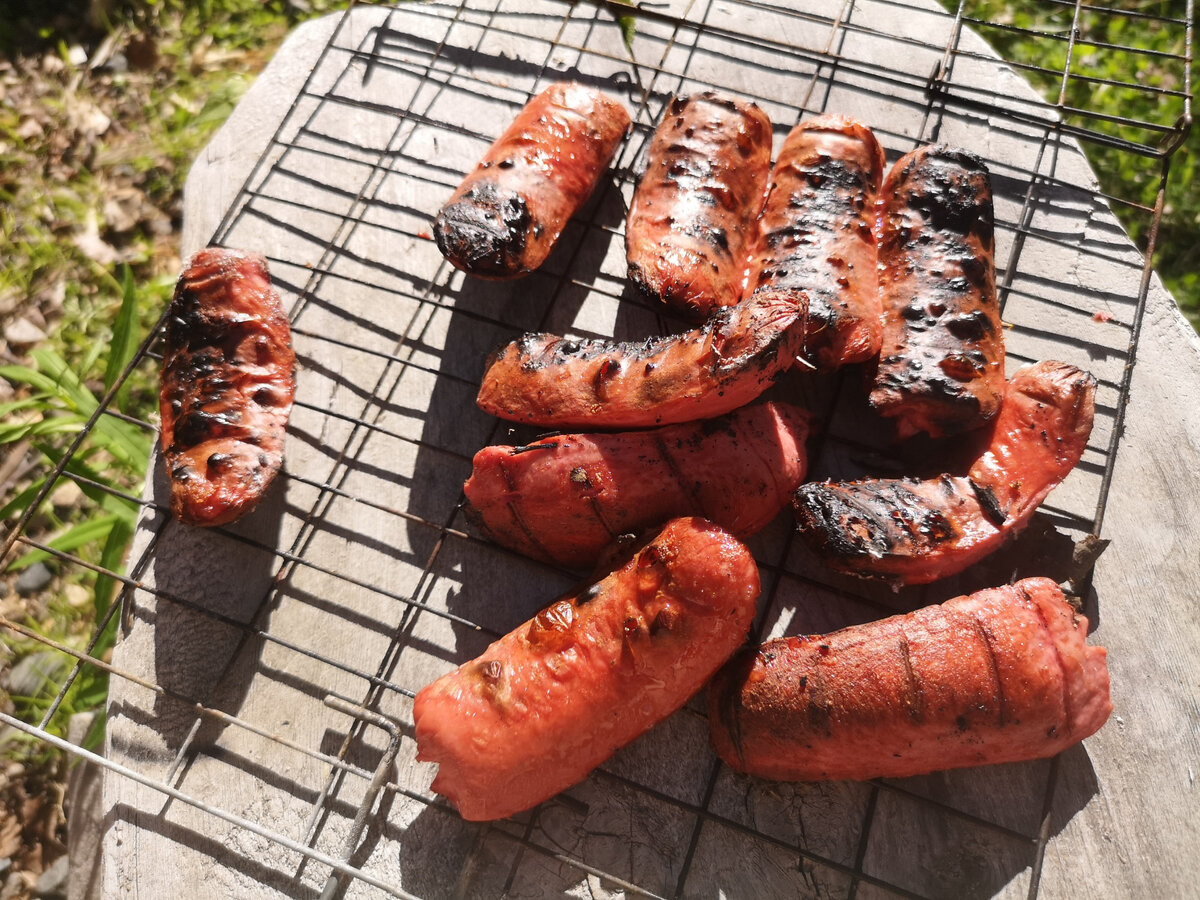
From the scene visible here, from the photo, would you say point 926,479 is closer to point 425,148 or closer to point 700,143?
point 700,143

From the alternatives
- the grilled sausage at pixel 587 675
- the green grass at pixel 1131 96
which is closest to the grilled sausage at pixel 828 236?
the grilled sausage at pixel 587 675

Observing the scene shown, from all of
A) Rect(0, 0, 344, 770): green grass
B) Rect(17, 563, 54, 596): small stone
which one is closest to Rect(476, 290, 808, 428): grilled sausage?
Rect(0, 0, 344, 770): green grass

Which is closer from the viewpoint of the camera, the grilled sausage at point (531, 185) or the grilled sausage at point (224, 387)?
the grilled sausage at point (224, 387)

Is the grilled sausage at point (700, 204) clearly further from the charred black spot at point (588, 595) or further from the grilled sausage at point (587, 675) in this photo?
the charred black spot at point (588, 595)

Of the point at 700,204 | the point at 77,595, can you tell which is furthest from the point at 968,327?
the point at 77,595

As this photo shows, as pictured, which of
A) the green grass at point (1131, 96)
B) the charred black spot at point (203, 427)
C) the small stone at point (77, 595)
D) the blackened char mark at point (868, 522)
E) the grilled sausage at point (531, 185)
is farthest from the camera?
the green grass at point (1131, 96)

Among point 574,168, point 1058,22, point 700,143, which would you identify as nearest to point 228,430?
point 574,168

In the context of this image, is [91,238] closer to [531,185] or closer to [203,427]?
[203,427]
